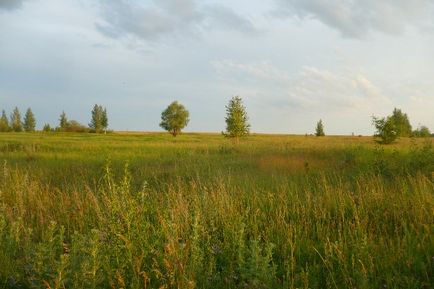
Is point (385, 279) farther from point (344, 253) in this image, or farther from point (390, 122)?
point (390, 122)

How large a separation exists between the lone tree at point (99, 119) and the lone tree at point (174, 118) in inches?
924

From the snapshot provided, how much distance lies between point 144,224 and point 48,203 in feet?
13.4

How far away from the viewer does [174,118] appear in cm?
10469

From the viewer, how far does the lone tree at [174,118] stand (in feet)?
343

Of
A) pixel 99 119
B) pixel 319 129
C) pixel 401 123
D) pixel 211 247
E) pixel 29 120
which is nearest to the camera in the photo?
pixel 211 247

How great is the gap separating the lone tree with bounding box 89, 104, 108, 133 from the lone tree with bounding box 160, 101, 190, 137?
924 inches

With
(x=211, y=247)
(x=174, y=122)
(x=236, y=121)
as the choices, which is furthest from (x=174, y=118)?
(x=211, y=247)

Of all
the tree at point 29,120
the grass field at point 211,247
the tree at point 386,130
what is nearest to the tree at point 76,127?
the tree at point 29,120

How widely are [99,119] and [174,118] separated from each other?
99.0 feet

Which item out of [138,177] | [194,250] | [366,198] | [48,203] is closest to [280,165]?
[138,177]

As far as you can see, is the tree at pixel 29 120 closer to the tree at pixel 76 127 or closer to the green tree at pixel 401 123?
the tree at pixel 76 127

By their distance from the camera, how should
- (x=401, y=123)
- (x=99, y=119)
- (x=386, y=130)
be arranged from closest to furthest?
(x=386, y=130), (x=401, y=123), (x=99, y=119)

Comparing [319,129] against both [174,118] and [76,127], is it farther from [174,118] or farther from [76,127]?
[76,127]

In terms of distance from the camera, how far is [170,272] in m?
3.12
